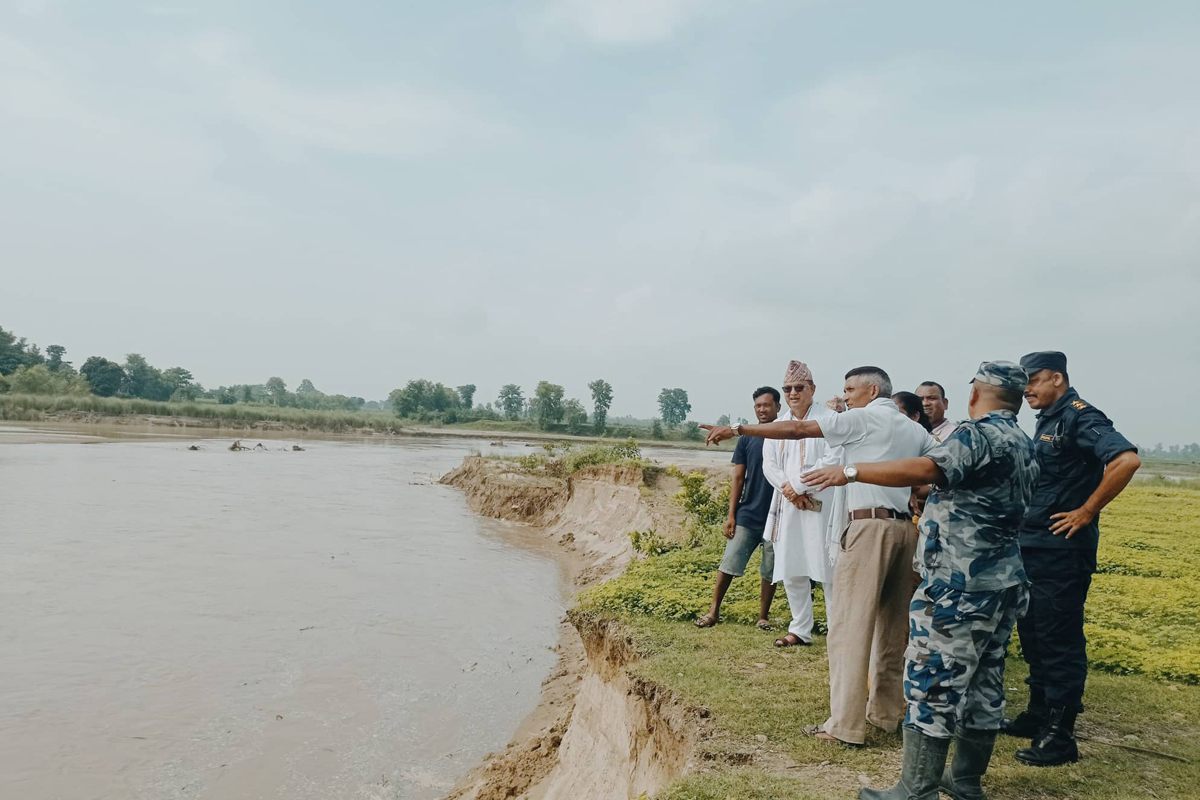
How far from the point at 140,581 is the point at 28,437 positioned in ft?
124

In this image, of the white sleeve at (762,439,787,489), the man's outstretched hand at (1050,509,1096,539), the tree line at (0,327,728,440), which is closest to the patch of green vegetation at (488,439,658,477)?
the white sleeve at (762,439,787,489)

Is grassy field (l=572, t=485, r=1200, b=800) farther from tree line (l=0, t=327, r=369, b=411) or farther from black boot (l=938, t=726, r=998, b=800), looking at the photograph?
tree line (l=0, t=327, r=369, b=411)

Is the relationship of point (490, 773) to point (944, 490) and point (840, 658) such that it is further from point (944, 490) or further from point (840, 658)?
point (944, 490)

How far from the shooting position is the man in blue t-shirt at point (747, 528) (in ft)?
20.4

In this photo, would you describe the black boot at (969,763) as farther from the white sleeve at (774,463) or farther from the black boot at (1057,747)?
the white sleeve at (774,463)

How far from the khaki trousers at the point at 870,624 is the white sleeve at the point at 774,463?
5.71 ft

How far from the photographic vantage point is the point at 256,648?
9250 mm

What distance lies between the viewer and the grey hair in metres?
4.26

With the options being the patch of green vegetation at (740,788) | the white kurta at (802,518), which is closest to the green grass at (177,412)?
the white kurta at (802,518)

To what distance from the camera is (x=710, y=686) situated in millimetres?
4785

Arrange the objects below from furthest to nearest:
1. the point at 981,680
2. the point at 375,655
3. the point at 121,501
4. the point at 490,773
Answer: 1. the point at 121,501
2. the point at 375,655
3. the point at 490,773
4. the point at 981,680

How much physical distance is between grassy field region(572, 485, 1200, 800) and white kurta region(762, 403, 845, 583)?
2.30 feet

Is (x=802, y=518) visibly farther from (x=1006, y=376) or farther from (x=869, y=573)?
(x=1006, y=376)

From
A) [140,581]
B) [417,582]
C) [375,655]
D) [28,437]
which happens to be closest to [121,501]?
[140,581]
